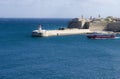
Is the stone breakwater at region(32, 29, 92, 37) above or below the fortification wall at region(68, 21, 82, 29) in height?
below

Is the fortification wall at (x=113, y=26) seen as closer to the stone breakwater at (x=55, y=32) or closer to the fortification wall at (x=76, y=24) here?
the stone breakwater at (x=55, y=32)

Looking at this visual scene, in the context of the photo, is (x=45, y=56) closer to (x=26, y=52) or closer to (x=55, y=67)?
(x=26, y=52)

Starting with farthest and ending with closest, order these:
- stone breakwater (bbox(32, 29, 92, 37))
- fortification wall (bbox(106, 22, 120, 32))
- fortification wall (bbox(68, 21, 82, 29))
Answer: fortification wall (bbox(68, 21, 82, 29))
fortification wall (bbox(106, 22, 120, 32))
stone breakwater (bbox(32, 29, 92, 37))

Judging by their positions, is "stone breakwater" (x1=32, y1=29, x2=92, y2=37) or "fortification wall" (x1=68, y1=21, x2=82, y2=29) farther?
"fortification wall" (x1=68, y1=21, x2=82, y2=29)

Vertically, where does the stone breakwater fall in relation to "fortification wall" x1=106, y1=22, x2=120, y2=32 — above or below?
below

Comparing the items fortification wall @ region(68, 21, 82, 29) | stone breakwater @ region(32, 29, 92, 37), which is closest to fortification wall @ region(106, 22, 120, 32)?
stone breakwater @ region(32, 29, 92, 37)

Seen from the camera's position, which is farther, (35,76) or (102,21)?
(102,21)

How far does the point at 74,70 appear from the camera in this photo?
31.1 meters

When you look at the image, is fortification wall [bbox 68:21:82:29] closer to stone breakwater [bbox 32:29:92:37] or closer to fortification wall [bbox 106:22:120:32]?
stone breakwater [bbox 32:29:92:37]

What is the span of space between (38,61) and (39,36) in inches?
1309

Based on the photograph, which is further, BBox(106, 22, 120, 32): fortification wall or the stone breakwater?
BBox(106, 22, 120, 32): fortification wall

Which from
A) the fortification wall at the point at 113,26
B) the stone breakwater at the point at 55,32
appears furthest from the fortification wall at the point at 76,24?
the fortification wall at the point at 113,26

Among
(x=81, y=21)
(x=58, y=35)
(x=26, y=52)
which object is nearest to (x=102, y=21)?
(x=81, y=21)

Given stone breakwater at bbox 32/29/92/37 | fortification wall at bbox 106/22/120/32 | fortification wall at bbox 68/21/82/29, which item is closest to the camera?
stone breakwater at bbox 32/29/92/37
